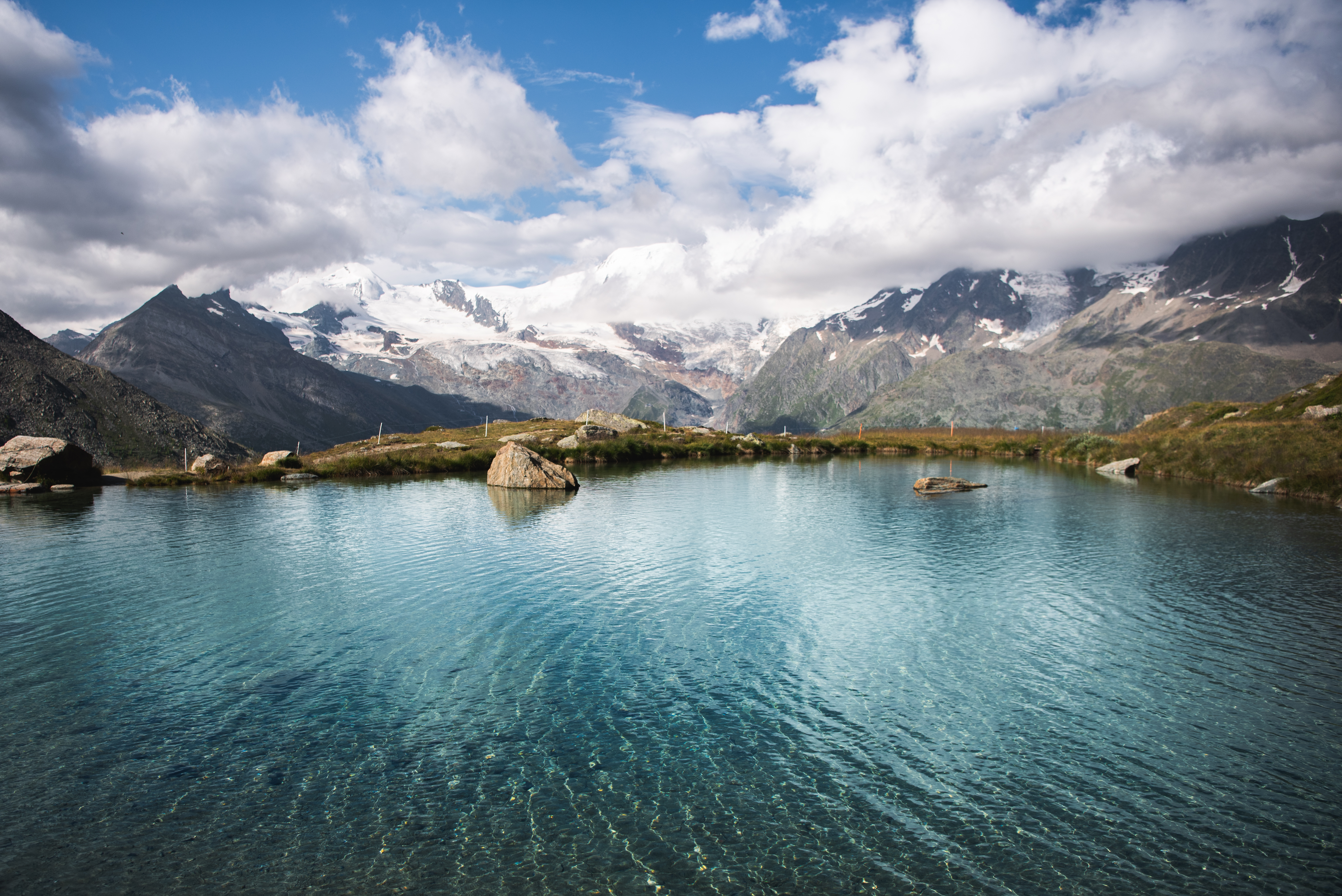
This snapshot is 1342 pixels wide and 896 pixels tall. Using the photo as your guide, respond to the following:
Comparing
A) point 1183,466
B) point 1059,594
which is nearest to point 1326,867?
point 1059,594

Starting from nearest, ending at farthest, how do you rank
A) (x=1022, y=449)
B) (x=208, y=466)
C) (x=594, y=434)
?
1. (x=208, y=466)
2. (x=594, y=434)
3. (x=1022, y=449)

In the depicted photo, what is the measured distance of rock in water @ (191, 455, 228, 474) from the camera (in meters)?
76.1

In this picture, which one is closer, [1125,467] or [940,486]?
[940,486]

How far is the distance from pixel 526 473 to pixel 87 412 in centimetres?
11280

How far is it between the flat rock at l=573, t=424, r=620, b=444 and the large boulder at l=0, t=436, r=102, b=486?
217ft

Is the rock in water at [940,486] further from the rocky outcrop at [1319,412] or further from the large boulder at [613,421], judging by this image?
the large boulder at [613,421]

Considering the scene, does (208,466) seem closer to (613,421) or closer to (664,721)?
(664,721)

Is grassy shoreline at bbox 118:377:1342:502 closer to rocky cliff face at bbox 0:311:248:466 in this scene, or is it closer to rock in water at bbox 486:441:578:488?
rock in water at bbox 486:441:578:488

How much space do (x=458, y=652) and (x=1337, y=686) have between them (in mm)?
26648

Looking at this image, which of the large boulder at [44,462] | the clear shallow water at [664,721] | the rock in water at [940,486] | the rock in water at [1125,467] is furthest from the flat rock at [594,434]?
the clear shallow water at [664,721]

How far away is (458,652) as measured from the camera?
23.1 meters

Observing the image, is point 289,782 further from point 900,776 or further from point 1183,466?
point 1183,466

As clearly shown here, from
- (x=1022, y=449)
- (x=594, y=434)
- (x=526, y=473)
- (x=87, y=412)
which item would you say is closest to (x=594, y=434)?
(x=594, y=434)

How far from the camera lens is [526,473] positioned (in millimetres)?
70812
